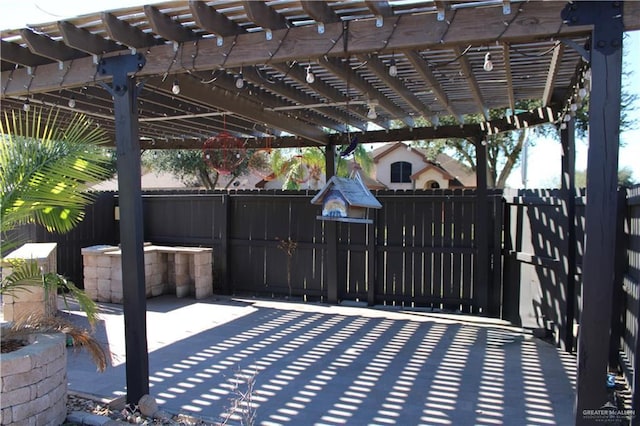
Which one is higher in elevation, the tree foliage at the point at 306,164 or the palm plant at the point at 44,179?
the tree foliage at the point at 306,164

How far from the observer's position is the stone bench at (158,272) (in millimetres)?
7539

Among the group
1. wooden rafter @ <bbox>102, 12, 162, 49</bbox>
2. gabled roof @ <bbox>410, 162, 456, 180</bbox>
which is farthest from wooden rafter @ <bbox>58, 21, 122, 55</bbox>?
gabled roof @ <bbox>410, 162, 456, 180</bbox>

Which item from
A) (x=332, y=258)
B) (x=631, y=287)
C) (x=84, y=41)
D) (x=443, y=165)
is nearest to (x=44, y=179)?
(x=84, y=41)

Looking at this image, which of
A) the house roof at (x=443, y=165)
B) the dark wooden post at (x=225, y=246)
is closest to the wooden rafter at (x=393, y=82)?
the dark wooden post at (x=225, y=246)

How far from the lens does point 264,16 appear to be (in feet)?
10.3

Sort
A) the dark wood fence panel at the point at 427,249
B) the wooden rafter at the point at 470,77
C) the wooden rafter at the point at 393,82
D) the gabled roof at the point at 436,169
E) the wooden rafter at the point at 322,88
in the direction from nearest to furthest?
the wooden rafter at the point at 470,77 < the wooden rafter at the point at 393,82 < the wooden rafter at the point at 322,88 < the dark wood fence panel at the point at 427,249 < the gabled roof at the point at 436,169

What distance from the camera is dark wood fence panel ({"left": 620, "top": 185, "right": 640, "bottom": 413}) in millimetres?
3605

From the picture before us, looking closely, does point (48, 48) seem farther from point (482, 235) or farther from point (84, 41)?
point (482, 235)

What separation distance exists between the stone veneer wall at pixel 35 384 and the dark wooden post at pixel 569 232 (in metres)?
4.77

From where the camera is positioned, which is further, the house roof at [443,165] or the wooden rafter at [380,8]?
the house roof at [443,165]

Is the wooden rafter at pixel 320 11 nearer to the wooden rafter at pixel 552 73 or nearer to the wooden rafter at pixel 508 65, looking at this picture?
the wooden rafter at pixel 508 65

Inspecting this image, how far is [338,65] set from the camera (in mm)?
4102

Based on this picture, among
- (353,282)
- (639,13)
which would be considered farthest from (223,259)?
(639,13)

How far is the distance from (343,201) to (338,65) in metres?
1.53
